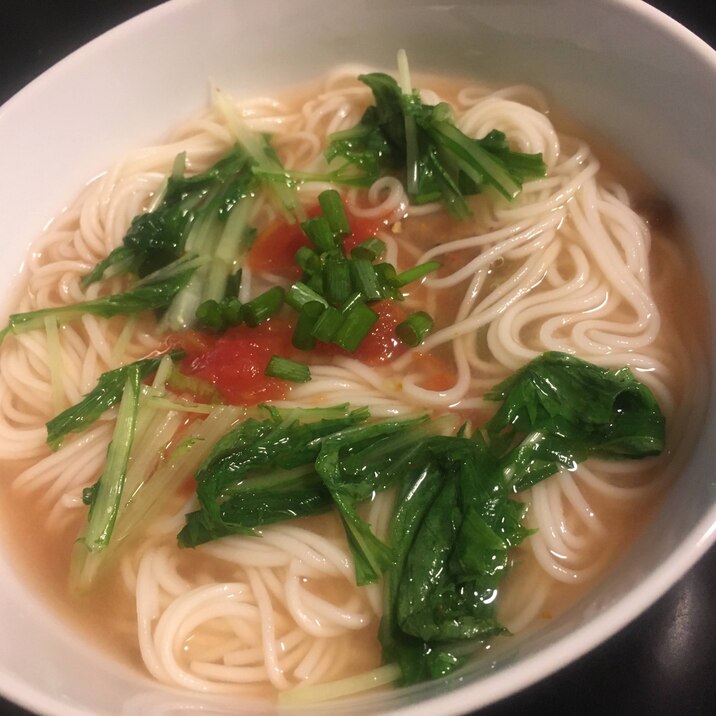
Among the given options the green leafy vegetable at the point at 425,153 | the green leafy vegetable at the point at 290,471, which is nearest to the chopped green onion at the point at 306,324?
the green leafy vegetable at the point at 290,471

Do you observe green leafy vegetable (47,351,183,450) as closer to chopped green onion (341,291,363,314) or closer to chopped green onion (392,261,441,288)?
chopped green onion (341,291,363,314)

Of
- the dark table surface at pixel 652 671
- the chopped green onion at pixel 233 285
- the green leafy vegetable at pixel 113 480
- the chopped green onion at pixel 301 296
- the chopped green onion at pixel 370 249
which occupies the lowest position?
the dark table surface at pixel 652 671

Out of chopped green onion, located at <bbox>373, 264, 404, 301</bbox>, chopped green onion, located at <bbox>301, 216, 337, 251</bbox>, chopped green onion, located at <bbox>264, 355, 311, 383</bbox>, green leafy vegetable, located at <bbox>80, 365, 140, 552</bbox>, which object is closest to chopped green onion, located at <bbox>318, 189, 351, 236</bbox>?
chopped green onion, located at <bbox>301, 216, 337, 251</bbox>

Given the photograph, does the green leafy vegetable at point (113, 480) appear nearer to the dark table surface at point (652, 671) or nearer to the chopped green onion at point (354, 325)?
the dark table surface at point (652, 671)

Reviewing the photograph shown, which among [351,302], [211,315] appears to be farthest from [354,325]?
[211,315]

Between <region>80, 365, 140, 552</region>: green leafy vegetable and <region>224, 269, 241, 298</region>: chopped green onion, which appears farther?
<region>224, 269, 241, 298</region>: chopped green onion

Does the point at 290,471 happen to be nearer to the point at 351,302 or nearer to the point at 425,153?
the point at 351,302
